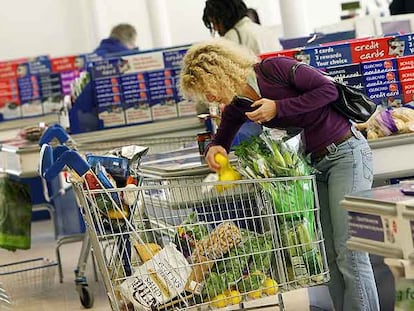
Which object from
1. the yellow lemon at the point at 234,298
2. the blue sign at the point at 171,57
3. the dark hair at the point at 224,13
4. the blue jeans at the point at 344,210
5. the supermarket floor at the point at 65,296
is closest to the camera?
the yellow lemon at the point at 234,298

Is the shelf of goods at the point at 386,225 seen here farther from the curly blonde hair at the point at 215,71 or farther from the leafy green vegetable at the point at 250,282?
the curly blonde hair at the point at 215,71

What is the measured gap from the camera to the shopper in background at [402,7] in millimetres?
7922

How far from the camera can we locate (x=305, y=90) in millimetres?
4023

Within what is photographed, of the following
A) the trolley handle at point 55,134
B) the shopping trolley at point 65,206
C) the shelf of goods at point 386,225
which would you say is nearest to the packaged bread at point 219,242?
the shopping trolley at point 65,206

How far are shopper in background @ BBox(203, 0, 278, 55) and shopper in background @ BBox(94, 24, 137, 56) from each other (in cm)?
555

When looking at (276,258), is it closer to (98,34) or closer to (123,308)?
(123,308)

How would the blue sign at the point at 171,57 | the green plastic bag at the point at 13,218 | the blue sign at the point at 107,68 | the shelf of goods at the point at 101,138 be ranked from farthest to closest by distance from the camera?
the blue sign at the point at 171,57, the blue sign at the point at 107,68, the shelf of goods at the point at 101,138, the green plastic bag at the point at 13,218

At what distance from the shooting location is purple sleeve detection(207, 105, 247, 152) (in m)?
4.32

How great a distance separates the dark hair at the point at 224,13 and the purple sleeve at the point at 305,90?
3.08 m

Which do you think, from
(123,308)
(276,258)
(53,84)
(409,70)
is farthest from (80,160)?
(53,84)

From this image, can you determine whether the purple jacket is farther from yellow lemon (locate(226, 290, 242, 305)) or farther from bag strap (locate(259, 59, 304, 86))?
yellow lemon (locate(226, 290, 242, 305))

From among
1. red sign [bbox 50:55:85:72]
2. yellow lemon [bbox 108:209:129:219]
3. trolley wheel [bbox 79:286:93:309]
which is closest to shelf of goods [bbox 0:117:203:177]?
trolley wheel [bbox 79:286:93:309]

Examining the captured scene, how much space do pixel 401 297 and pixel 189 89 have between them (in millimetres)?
1527

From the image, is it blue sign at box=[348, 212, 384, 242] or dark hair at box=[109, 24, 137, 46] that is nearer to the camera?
blue sign at box=[348, 212, 384, 242]
